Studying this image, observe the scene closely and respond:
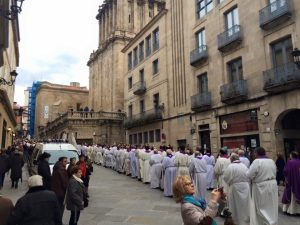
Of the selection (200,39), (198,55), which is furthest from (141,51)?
(198,55)

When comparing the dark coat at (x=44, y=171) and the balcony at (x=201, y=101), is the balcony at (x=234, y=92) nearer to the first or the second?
the balcony at (x=201, y=101)

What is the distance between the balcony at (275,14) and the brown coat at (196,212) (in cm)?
1400

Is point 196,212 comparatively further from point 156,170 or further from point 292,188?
point 156,170

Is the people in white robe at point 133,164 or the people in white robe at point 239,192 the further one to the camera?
the people in white robe at point 133,164

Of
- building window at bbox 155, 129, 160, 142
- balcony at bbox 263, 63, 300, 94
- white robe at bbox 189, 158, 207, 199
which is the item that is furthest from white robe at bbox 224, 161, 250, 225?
building window at bbox 155, 129, 160, 142

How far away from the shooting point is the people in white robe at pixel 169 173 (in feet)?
40.1

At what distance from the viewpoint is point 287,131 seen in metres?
16.0

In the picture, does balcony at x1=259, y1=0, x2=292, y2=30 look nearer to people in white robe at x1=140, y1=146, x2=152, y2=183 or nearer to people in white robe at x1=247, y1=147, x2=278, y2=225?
people in white robe at x1=140, y1=146, x2=152, y2=183

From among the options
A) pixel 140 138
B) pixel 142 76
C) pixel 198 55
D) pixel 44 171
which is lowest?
pixel 44 171

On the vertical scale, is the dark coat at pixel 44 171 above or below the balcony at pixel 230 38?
below

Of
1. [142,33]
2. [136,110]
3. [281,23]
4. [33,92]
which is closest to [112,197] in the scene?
[281,23]

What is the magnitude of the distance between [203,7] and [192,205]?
20.9m

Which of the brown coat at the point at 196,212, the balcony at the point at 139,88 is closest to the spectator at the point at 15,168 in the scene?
the brown coat at the point at 196,212

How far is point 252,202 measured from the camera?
752 cm
